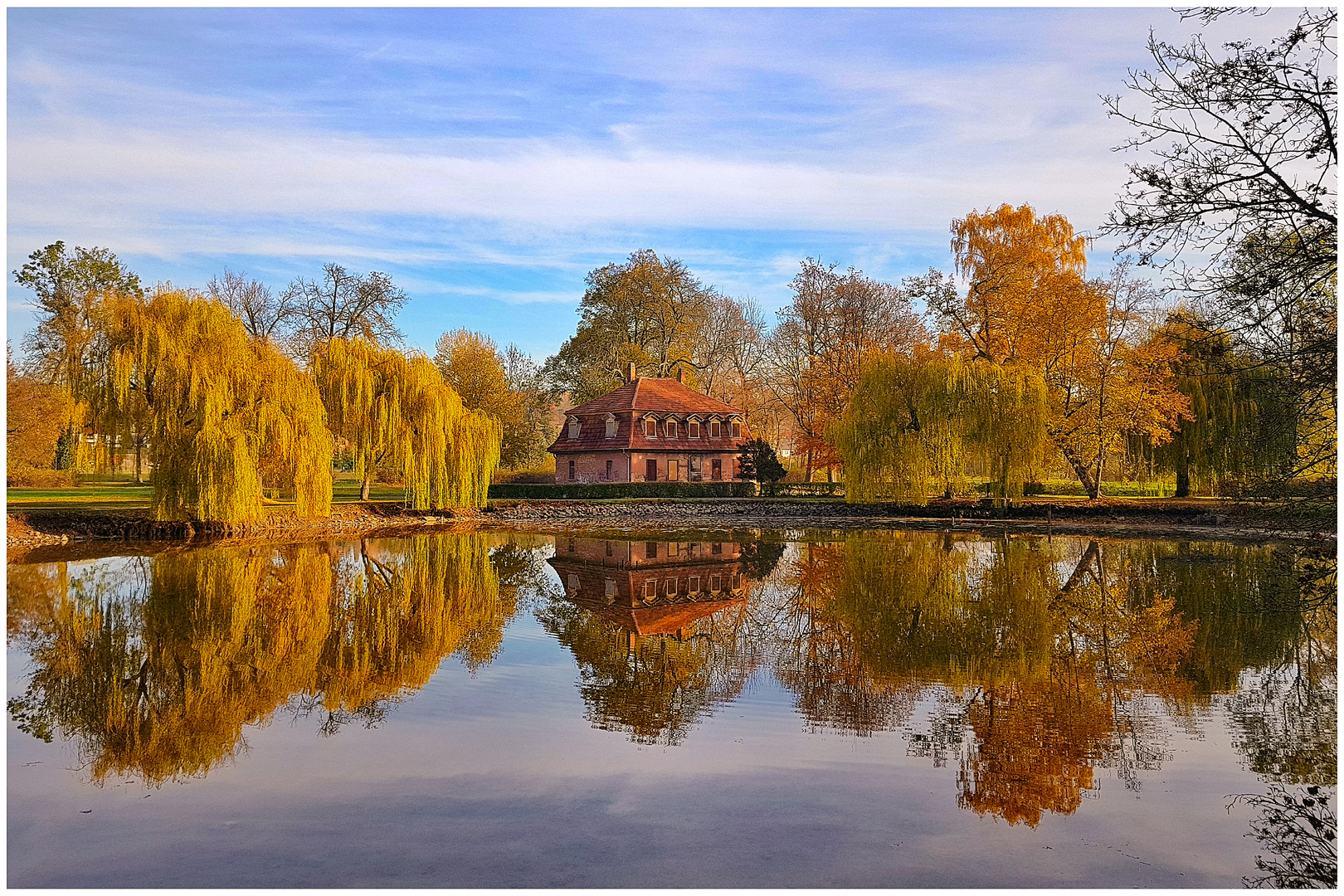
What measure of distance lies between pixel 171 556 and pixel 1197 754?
20.2 metres

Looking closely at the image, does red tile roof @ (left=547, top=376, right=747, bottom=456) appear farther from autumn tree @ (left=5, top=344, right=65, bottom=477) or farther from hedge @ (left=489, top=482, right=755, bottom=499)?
autumn tree @ (left=5, top=344, right=65, bottom=477)

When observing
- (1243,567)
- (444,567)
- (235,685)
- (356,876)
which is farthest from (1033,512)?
(356,876)

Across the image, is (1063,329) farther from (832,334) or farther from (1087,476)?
(832,334)

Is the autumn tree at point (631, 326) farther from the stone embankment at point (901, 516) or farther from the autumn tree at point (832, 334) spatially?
the stone embankment at point (901, 516)

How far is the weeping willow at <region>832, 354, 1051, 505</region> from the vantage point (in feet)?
97.1

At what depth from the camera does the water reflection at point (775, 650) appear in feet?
25.6

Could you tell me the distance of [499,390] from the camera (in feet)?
161

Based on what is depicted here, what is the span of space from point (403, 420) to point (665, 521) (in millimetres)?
10317

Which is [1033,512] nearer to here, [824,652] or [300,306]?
[824,652]

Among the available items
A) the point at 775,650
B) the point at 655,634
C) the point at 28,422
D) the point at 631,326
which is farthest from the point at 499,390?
the point at 775,650

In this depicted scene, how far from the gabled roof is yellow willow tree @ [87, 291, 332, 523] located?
2291cm

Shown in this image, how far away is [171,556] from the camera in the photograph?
20.4 metres

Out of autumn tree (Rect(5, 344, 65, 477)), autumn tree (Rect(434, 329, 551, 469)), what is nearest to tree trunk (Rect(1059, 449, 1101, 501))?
autumn tree (Rect(434, 329, 551, 469))

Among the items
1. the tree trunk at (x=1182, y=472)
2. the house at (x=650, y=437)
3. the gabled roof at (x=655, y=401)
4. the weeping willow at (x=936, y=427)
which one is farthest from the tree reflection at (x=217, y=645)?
the gabled roof at (x=655, y=401)
